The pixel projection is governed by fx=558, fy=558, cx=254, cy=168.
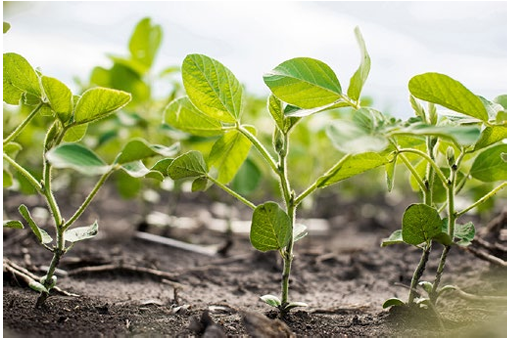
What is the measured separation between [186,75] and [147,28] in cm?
A: 119

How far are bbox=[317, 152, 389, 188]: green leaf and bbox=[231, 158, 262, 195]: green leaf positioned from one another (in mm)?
770

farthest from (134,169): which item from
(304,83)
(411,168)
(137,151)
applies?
(411,168)

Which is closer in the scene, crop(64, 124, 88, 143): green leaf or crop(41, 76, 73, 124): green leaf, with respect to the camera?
crop(41, 76, 73, 124): green leaf

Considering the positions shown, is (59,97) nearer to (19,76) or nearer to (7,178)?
(19,76)

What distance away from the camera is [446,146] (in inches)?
35.9

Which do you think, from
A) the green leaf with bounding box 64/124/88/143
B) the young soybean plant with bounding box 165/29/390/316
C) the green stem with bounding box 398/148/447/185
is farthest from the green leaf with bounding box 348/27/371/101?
the green leaf with bounding box 64/124/88/143

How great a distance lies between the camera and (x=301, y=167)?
2.98 metres

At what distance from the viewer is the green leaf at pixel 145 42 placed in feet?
6.28

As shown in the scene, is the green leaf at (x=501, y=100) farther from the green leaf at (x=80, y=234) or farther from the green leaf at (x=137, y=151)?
the green leaf at (x=80, y=234)

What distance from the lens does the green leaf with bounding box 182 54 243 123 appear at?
0.81 m

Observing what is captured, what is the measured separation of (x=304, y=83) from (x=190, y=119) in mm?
239

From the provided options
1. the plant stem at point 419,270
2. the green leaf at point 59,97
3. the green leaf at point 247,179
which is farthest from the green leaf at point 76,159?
the green leaf at point 247,179

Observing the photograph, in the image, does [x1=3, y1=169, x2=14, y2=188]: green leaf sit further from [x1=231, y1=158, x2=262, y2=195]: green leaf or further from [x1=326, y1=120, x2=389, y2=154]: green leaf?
[x1=326, y1=120, x2=389, y2=154]: green leaf

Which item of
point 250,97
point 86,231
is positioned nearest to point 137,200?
point 250,97
